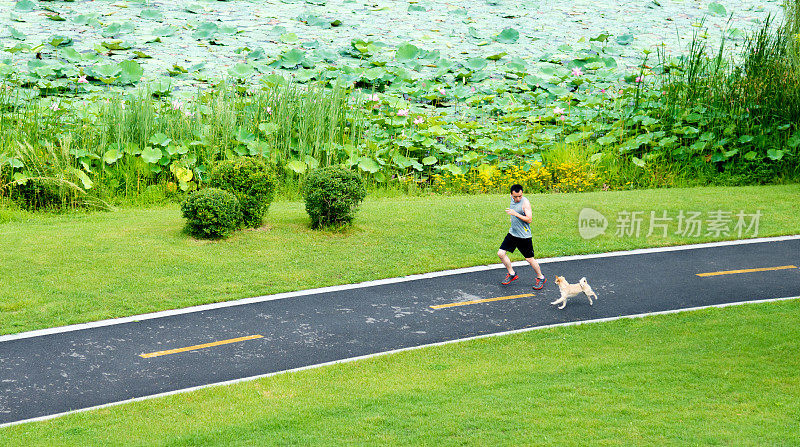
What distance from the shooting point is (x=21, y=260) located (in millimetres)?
13312

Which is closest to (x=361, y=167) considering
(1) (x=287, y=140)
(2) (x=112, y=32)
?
(1) (x=287, y=140)

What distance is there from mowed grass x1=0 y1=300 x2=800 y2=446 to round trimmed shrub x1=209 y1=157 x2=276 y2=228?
6.32 metres

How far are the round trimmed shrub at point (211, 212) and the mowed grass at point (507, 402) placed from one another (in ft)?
19.1

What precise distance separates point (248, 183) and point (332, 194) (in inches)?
65.4

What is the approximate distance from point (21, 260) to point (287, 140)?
22.5 feet

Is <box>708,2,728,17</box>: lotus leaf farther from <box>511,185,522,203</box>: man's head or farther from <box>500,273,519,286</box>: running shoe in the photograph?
<box>511,185,522,203</box>: man's head

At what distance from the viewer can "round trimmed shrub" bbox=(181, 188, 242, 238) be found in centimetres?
1440

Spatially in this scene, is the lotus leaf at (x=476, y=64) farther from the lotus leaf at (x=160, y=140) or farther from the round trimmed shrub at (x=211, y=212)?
the round trimmed shrub at (x=211, y=212)

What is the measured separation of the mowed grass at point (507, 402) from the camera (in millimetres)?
7613

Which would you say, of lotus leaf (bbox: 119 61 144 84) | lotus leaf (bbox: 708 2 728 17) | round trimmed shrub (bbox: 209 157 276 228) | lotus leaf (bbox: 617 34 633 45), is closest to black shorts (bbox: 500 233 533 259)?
round trimmed shrub (bbox: 209 157 276 228)

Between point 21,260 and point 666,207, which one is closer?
point 21,260

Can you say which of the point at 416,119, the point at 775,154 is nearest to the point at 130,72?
the point at 416,119

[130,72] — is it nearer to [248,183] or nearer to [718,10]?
[248,183]

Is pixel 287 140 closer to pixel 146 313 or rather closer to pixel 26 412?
pixel 146 313
